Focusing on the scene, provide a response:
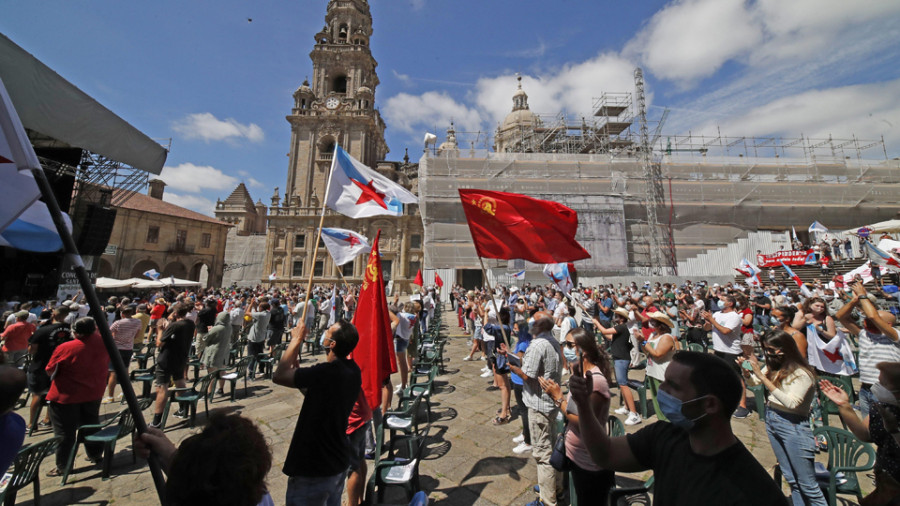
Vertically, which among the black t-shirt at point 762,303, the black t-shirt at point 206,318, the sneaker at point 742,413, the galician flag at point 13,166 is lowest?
the sneaker at point 742,413

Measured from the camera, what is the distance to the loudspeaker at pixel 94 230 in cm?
1349

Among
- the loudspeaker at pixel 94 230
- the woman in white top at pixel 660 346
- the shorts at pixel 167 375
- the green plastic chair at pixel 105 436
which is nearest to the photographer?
the green plastic chair at pixel 105 436

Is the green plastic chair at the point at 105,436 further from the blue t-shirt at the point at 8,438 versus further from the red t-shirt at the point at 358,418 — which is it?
A: the red t-shirt at the point at 358,418

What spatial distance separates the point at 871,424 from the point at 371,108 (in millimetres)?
41977

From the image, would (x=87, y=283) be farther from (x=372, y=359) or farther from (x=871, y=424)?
(x=871, y=424)

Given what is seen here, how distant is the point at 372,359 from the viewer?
379 cm

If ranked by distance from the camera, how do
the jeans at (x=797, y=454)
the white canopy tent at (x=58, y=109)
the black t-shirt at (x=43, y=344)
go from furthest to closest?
the black t-shirt at (x=43, y=344), the jeans at (x=797, y=454), the white canopy tent at (x=58, y=109)

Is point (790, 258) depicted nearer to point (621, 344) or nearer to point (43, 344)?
point (621, 344)

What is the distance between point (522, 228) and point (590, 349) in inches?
80.3

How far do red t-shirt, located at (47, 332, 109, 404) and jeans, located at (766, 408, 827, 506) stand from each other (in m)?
6.49

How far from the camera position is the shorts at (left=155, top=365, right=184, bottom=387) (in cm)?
501

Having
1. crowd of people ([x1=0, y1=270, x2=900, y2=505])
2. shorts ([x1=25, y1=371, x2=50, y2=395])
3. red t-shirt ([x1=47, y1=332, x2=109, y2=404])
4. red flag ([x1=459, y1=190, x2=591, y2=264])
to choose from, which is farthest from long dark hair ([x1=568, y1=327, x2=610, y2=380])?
shorts ([x1=25, y1=371, x2=50, y2=395])

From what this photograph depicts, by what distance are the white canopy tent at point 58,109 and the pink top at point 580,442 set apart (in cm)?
371

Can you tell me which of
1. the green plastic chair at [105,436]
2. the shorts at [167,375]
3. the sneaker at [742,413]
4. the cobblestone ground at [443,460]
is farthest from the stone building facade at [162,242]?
the sneaker at [742,413]
